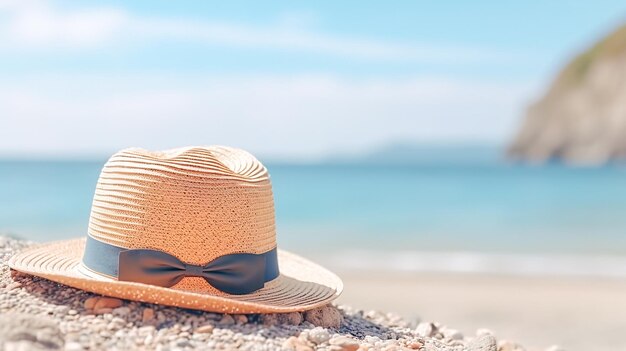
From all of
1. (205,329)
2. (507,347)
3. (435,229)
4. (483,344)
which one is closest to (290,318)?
(205,329)

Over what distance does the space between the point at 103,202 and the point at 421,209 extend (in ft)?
72.2

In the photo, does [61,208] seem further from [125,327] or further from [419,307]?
[125,327]

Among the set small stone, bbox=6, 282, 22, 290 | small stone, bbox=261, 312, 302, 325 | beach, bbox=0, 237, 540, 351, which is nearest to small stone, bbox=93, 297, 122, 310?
beach, bbox=0, 237, 540, 351

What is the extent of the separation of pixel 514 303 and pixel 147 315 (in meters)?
7.30

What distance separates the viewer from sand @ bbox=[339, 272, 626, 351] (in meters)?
7.61

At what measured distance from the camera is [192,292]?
376 centimetres

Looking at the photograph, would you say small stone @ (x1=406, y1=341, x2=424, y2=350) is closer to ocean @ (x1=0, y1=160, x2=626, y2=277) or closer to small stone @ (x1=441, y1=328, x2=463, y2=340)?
small stone @ (x1=441, y1=328, x2=463, y2=340)

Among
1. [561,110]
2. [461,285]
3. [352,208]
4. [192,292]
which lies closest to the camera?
[192,292]

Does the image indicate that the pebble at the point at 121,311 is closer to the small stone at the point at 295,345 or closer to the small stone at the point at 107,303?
the small stone at the point at 107,303

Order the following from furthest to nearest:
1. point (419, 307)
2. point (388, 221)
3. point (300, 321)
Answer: point (388, 221) → point (419, 307) → point (300, 321)

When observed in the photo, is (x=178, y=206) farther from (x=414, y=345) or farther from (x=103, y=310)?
(x=414, y=345)

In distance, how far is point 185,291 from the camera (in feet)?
12.2

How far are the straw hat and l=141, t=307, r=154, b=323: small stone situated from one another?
0.06 m

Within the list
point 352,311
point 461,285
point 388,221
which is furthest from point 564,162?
point 352,311
